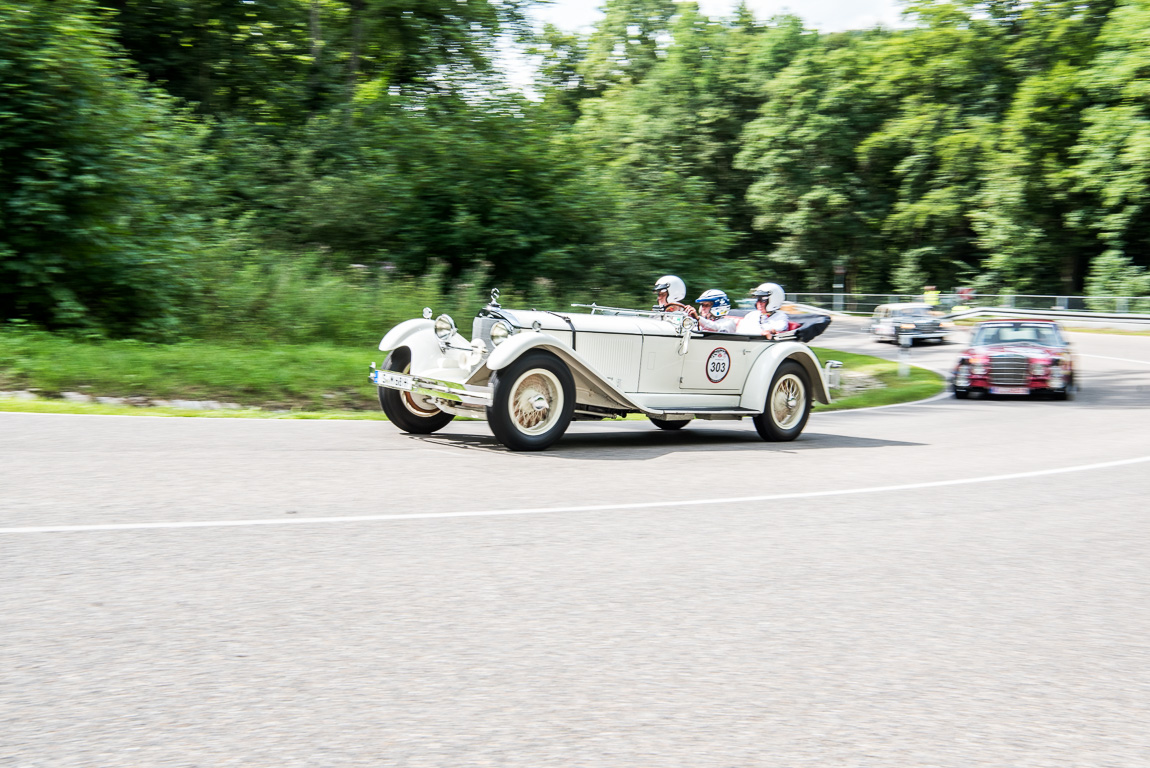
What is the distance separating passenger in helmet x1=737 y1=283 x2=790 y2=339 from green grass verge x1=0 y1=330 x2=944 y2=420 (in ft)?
13.9

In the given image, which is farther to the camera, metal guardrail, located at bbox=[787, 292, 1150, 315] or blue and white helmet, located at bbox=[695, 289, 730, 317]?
metal guardrail, located at bbox=[787, 292, 1150, 315]

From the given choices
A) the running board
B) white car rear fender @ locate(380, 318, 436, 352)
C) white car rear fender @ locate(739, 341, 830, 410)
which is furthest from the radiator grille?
white car rear fender @ locate(739, 341, 830, 410)

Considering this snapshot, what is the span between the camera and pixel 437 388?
30.1 feet

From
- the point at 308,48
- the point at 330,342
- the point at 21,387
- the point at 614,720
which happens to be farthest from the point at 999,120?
the point at 614,720

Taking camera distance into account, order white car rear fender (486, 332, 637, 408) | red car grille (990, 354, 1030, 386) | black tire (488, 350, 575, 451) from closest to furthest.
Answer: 1. white car rear fender (486, 332, 637, 408)
2. black tire (488, 350, 575, 451)
3. red car grille (990, 354, 1030, 386)

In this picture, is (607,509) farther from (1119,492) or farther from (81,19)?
(81,19)

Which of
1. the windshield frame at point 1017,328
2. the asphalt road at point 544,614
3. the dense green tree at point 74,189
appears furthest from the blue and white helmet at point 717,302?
the windshield frame at point 1017,328

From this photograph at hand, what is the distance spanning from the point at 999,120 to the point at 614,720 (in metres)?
61.2

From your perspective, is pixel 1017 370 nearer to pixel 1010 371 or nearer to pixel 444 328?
pixel 1010 371

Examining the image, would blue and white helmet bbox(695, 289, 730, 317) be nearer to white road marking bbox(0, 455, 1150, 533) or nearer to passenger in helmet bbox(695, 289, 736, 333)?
passenger in helmet bbox(695, 289, 736, 333)

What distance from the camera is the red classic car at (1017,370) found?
20.0m

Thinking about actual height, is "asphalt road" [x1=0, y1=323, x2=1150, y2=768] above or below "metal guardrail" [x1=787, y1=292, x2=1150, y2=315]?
below

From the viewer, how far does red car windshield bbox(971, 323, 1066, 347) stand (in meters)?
21.2

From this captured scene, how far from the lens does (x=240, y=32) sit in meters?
26.0
